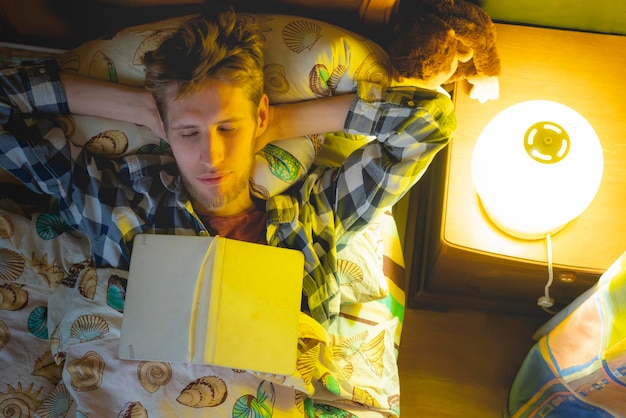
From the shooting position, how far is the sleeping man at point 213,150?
857 millimetres

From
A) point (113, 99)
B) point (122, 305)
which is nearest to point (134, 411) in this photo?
point (122, 305)

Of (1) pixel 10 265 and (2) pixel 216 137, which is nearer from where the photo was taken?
(2) pixel 216 137

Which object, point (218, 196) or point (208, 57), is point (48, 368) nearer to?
point (218, 196)

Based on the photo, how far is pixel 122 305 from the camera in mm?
969

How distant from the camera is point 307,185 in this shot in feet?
3.26

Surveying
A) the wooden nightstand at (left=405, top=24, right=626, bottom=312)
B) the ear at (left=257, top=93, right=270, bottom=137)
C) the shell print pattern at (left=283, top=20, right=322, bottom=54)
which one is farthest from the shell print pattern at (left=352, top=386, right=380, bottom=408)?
the shell print pattern at (left=283, top=20, right=322, bottom=54)

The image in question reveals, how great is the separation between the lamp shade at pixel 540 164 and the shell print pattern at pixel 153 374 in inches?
23.9

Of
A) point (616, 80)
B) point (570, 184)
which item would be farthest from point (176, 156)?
point (616, 80)

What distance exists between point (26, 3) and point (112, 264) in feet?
1.50

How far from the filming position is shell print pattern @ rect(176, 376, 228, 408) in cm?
92

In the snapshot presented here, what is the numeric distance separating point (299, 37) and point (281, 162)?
204 mm

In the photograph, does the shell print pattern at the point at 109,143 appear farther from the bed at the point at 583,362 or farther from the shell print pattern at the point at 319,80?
the bed at the point at 583,362

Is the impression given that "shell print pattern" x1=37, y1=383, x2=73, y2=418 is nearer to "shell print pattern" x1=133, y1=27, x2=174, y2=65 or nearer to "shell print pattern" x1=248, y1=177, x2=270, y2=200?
"shell print pattern" x1=248, y1=177, x2=270, y2=200

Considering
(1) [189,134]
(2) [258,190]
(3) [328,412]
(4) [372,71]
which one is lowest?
(3) [328,412]
